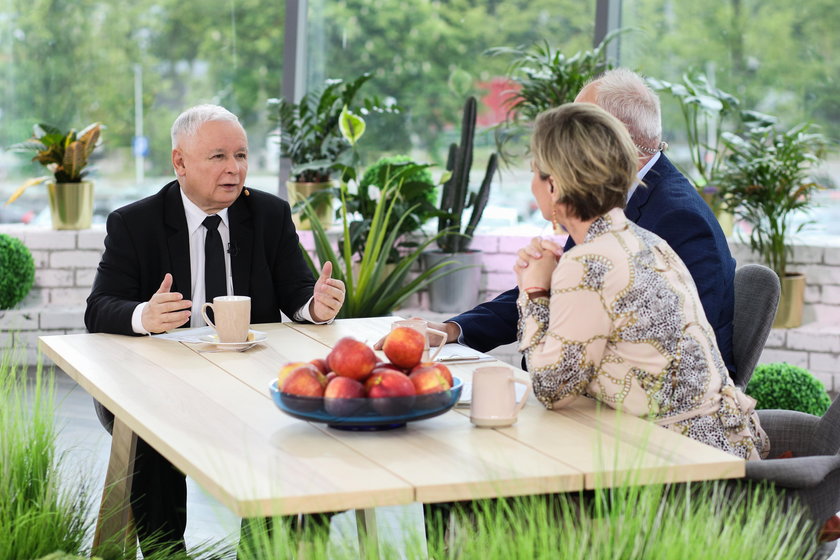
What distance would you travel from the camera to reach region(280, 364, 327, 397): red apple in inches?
78.8

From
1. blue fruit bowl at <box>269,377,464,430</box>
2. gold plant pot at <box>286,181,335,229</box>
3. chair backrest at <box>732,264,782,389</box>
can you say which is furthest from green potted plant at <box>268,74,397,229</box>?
blue fruit bowl at <box>269,377,464,430</box>

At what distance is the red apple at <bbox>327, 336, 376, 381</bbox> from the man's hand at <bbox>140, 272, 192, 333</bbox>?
90 cm

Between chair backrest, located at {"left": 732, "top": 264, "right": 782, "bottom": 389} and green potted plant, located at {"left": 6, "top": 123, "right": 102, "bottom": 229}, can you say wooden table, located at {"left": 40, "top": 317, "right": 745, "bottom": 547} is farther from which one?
green potted plant, located at {"left": 6, "top": 123, "right": 102, "bottom": 229}

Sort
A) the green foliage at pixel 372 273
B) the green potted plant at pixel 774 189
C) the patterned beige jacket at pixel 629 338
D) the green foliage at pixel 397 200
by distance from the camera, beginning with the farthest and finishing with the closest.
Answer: the green foliage at pixel 397 200 → the green potted plant at pixel 774 189 → the green foliage at pixel 372 273 → the patterned beige jacket at pixel 629 338

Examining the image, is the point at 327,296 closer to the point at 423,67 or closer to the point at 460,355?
the point at 460,355

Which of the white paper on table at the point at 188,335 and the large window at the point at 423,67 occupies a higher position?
the large window at the point at 423,67

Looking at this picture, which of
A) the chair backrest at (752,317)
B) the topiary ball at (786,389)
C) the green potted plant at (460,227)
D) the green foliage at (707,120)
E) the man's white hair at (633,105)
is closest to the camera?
the chair backrest at (752,317)

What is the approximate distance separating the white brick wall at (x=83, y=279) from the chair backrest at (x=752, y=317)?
2.83 meters

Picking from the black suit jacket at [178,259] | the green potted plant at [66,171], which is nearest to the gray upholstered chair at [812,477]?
the black suit jacket at [178,259]

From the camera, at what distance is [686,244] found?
9.10 ft

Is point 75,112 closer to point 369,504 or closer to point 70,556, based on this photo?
point 70,556

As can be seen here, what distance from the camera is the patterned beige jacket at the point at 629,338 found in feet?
7.04

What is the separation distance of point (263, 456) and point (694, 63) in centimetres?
496

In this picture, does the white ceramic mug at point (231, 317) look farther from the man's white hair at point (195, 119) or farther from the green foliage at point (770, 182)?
the green foliage at point (770, 182)
